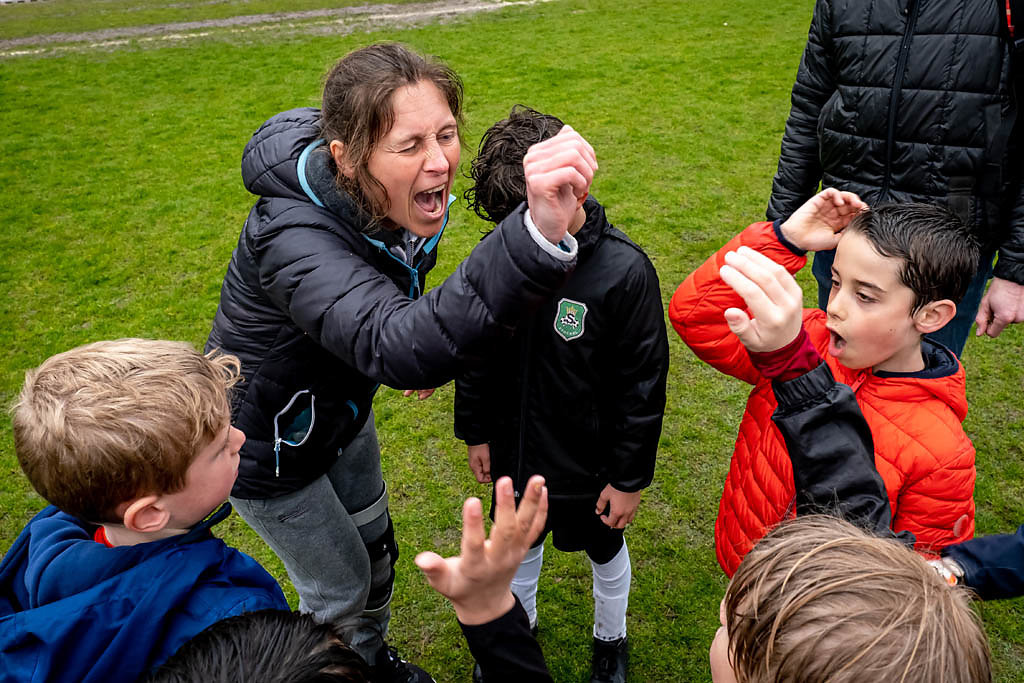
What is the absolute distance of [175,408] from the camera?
1466mm

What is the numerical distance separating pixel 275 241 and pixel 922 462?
1.65 m

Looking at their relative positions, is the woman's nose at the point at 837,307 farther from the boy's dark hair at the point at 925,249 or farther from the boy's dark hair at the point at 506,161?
the boy's dark hair at the point at 506,161

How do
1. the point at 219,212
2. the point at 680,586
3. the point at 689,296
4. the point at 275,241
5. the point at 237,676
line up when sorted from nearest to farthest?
1. the point at 237,676
2. the point at 275,241
3. the point at 689,296
4. the point at 680,586
5. the point at 219,212

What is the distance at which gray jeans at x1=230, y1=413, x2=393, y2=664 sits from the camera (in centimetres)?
218

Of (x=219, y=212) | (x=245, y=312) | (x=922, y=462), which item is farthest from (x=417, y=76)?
(x=219, y=212)

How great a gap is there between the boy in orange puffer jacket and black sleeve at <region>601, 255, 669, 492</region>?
0.13 metres

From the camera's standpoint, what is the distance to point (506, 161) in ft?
6.49

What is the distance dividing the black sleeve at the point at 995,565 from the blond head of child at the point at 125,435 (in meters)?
1.75

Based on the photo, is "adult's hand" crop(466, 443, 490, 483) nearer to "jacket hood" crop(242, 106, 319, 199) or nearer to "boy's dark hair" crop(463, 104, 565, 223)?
"boy's dark hair" crop(463, 104, 565, 223)

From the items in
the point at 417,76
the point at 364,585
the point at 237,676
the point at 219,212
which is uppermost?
the point at 417,76

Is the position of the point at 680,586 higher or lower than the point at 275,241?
lower

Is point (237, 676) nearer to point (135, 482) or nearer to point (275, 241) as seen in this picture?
point (135, 482)

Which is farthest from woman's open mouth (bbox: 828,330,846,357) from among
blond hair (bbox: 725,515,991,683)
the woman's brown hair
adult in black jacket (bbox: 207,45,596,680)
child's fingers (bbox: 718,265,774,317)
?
the woman's brown hair

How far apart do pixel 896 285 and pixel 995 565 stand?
704mm
